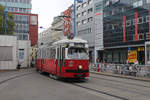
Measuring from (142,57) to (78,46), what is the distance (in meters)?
34.2

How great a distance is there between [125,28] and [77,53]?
36.6 m

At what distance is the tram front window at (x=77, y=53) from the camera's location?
49.2 ft

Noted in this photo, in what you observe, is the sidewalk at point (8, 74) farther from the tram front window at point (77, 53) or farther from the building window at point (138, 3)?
the building window at point (138, 3)

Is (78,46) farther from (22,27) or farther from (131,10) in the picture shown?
(22,27)

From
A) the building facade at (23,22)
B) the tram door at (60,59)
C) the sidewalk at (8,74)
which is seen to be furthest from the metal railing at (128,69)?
the building facade at (23,22)

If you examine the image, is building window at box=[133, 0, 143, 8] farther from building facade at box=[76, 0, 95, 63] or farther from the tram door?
the tram door

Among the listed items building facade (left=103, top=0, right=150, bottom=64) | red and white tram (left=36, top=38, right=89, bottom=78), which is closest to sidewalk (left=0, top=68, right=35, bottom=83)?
red and white tram (left=36, top=38, right=89, bottom=78)

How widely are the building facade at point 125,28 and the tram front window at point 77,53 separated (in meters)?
28.0

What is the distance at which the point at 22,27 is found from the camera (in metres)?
87.1

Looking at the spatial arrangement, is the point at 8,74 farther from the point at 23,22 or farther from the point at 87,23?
the point at 23,22

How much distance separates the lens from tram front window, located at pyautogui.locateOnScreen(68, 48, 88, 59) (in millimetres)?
15005

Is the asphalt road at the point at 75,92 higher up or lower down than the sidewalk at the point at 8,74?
higher up

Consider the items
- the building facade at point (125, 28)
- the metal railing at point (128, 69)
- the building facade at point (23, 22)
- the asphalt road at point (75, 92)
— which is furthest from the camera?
the building facade at point (23, 22)

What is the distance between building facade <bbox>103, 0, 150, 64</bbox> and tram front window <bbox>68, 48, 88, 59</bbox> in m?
28.0
